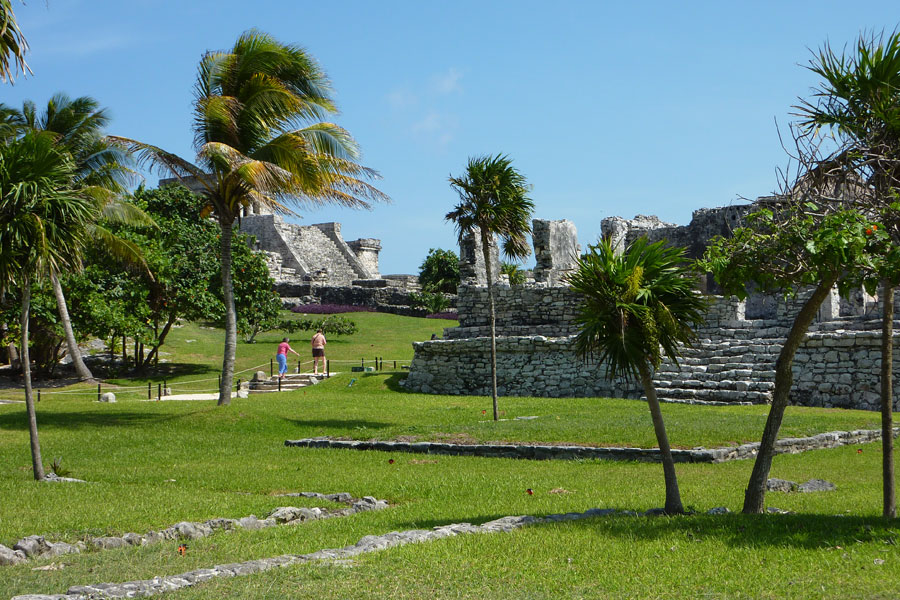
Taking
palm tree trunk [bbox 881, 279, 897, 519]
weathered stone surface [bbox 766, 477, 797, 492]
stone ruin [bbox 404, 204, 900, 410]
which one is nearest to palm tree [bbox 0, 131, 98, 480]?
weathered stone surface [bbox 766, 477, 797, 492]

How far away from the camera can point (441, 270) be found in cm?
5319

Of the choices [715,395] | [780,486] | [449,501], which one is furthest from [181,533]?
[715,395]

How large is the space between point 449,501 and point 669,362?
11.7m

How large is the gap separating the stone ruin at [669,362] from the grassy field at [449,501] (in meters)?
1.16

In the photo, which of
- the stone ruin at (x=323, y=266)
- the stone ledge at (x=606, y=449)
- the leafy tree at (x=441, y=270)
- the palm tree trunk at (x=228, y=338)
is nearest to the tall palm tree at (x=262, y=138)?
the palm tree trunk at (x=228, y=338)

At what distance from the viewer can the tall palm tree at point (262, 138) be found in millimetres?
16891

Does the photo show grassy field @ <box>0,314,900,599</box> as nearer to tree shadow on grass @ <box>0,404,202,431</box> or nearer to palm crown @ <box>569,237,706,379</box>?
tree shadow on grass @ <box>0,404,202,431</box>

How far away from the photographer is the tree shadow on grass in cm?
1642

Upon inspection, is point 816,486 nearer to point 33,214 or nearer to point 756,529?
point 756,529

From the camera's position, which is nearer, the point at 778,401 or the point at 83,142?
the point at 778,401

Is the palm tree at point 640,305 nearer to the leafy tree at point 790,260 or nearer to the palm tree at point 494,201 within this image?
the leafy tree at point 790,260

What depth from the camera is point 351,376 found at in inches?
928

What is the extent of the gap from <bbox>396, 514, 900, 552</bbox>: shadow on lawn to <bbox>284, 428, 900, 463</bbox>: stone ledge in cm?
423

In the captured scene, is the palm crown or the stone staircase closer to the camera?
the palm crown
